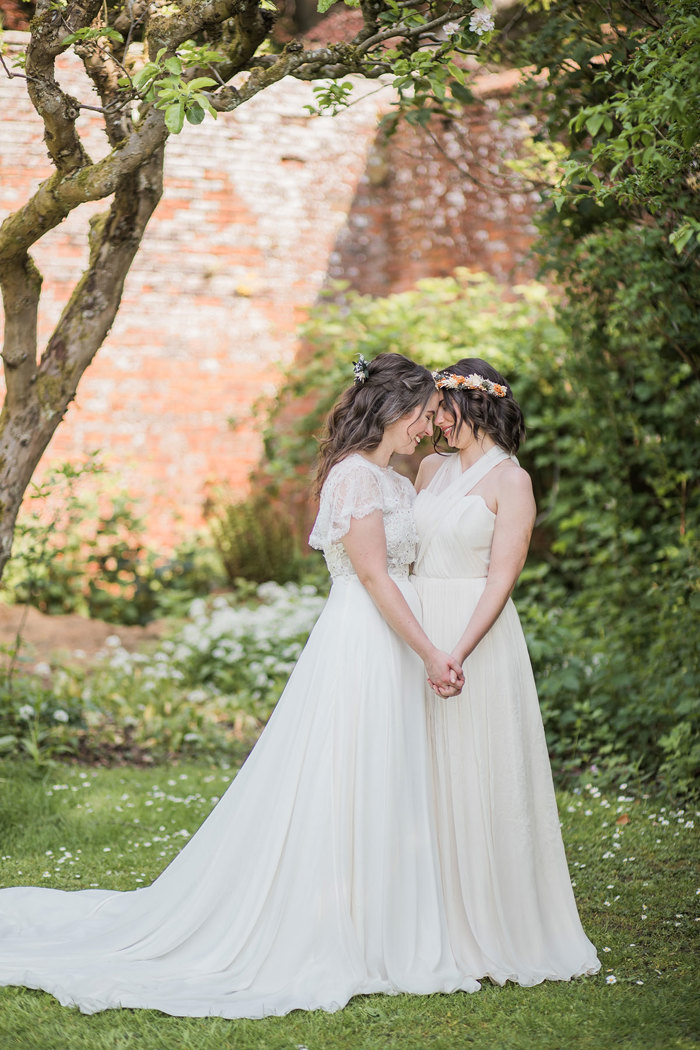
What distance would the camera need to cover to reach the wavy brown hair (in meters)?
3.36

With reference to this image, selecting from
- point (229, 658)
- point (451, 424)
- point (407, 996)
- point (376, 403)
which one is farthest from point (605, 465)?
point (407, 996)

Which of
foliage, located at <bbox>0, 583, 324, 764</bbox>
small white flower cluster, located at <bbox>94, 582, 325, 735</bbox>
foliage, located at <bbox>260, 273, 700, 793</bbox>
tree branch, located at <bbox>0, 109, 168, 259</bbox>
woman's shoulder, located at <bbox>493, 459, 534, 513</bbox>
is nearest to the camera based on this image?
woman's shoulder, located at <bbox>493, 459, 534, 513</bbox>

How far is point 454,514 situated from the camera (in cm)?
339

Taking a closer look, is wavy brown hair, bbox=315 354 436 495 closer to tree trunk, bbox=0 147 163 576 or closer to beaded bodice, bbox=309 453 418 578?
beaded bodice, bbox=309 453 418 578

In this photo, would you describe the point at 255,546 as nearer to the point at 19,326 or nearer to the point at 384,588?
the point at 19,326

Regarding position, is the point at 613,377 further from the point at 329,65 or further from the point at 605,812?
the point at 329,65

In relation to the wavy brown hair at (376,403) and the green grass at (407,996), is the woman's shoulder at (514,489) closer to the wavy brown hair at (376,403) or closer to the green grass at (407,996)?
the wavy brown hair at (376,403)

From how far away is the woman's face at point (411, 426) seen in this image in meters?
3.38

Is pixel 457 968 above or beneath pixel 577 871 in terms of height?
above

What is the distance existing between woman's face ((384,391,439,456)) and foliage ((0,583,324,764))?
2868 mm

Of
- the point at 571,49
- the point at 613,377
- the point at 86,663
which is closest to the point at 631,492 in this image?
the point at 613,377

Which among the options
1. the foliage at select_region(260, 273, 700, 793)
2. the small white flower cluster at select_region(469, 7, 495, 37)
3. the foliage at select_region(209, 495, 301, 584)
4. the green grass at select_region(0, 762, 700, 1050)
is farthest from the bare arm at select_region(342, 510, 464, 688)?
the foliage at select_region(209, 495, 301, 584)

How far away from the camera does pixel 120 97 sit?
368 centimetres

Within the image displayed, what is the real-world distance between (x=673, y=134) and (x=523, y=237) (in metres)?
6.29
